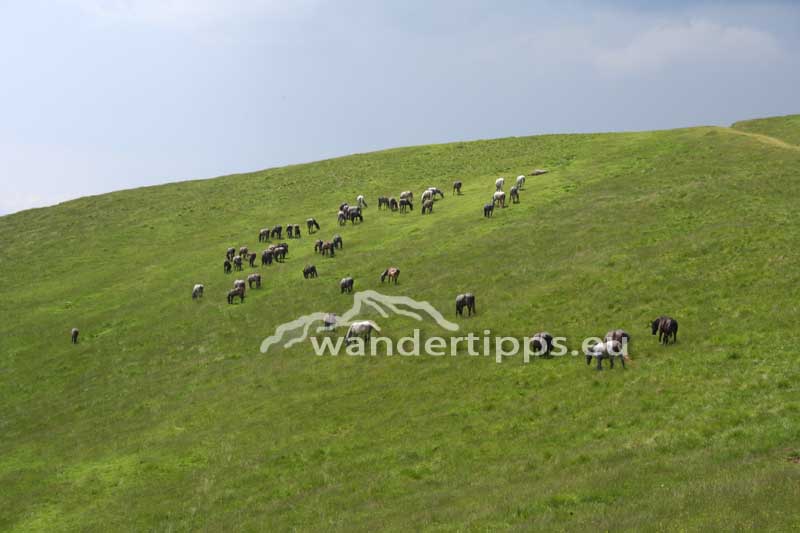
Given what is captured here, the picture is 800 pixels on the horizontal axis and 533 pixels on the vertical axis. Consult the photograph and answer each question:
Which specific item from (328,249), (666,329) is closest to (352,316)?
(328,249)

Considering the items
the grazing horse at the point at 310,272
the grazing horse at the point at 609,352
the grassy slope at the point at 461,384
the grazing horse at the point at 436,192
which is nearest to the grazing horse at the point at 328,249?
the grassy slope at the point at 461,384

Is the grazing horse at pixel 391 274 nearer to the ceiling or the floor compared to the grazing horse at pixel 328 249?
nearer to the floor

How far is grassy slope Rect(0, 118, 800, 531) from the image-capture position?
659 inches

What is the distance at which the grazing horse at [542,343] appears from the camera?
1097 inches

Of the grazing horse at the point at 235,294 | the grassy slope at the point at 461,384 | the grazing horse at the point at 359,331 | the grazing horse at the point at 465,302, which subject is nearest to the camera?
the grassy slope at the point at 461,384

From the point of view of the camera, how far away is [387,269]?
43781 millimetres

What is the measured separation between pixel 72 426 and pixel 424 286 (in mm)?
20634

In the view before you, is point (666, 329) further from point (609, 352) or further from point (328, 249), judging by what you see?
point (328, 249)

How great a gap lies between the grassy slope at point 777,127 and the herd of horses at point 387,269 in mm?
30249

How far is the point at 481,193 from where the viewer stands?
207 feet

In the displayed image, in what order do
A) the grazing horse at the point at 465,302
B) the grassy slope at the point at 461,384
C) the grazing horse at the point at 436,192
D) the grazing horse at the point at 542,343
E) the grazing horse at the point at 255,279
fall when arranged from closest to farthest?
the grassy slope at the point at 461,384 < the grazing horse at the point at 542,343 < the grazing horse at the point at 465,302 < the grazing horse at the point at 255,279 < the grazing horse at the point at 436,192

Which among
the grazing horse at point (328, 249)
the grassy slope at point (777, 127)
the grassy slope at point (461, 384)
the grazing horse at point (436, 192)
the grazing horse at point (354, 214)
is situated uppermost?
the grassy slope at point (777, 127)

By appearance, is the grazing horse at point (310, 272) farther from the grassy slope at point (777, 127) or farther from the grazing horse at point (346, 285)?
the grassy slope at point (777, 127)

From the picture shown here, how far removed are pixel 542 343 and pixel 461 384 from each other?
4.11 meters
